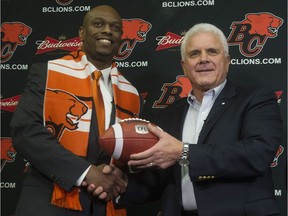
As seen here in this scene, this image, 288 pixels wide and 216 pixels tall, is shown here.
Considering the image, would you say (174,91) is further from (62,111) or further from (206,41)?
(62,111)

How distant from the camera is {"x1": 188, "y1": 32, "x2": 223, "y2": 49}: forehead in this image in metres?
2.22

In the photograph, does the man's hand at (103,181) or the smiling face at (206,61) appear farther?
the smiling face at (206,61)

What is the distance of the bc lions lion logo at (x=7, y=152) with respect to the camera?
3172 millimetres

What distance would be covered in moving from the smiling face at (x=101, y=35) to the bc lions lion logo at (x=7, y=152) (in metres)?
1.09

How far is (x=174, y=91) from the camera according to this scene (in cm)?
297

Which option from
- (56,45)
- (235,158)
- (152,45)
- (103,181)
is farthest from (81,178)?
(56,45)

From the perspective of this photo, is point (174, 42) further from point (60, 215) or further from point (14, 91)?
point (60, 215)

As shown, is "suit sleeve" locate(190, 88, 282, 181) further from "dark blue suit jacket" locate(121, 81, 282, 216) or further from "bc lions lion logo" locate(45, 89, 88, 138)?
"bc lions lion logo" locate(45, 89, 88, 138)

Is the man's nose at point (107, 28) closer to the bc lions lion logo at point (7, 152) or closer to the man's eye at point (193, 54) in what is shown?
the man's eye at point (193, 54)

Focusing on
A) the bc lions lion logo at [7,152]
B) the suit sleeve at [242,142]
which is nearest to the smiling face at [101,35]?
the suit sleeve at [242,142]

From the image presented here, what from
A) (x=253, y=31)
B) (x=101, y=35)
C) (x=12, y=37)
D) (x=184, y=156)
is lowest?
(x=184, y=156)

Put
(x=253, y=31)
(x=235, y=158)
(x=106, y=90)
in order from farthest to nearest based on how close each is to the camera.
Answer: (x=253, y=31) → (x=106, y=90) → (x=235, y=158)

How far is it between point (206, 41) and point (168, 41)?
31.2 inches

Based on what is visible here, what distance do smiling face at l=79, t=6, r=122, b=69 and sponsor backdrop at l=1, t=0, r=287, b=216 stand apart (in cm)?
53
